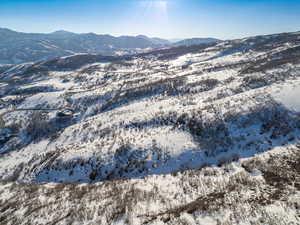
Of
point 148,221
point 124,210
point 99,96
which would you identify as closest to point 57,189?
point 124,210

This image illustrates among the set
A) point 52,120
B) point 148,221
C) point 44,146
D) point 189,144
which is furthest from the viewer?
point 52,120

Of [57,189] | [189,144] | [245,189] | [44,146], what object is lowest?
[44,146]

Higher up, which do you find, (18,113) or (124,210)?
(124,210)

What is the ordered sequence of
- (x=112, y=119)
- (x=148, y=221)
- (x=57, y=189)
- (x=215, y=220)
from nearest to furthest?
(x=215, y=220)
(x=148, y=221)
(x=57, y=189)
(x=112, y=119)

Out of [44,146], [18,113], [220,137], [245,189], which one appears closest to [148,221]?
[245,189]

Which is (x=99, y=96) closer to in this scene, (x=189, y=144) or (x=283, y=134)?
(x=189, y=144)

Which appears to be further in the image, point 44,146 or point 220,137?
point 44,146
